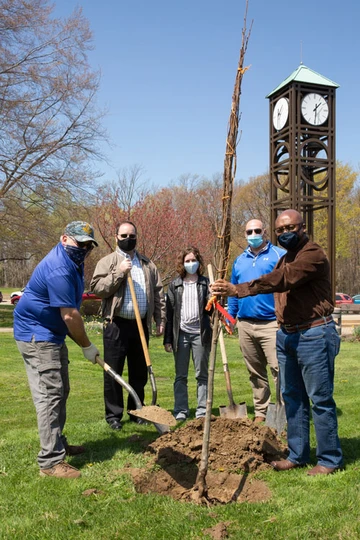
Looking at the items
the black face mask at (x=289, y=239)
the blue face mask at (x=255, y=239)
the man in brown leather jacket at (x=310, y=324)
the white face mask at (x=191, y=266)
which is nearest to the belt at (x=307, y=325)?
the man in brown leather jacket at (x=310, y=324)

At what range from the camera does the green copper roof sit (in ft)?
43.9

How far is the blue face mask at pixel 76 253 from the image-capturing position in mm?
4199

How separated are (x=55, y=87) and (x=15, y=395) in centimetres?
1493

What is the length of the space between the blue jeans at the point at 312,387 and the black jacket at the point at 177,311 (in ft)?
5.68

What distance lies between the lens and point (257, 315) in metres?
5.57

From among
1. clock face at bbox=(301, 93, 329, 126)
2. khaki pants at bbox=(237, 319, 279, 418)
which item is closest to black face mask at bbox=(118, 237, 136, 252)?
khaki pants at bbox=(237, 319, 279, 418)

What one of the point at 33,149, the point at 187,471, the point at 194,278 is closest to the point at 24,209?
the point at 33,149

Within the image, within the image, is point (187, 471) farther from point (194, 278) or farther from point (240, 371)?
point (240, 371)

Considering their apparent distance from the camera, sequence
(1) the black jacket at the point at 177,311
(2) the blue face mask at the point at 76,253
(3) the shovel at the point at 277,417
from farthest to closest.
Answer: (1) the black jacket at the point at 177,311 → (3) the shovel at the point at 277,417 → (2) the blue face mask at the point at 76,253

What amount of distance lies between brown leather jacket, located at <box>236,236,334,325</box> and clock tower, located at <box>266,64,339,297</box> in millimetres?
9531

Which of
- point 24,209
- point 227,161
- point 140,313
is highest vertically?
point 24,209

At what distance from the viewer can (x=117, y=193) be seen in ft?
63.6

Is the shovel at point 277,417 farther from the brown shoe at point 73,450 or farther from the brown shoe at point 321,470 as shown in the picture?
the brown shoe at point 73,450

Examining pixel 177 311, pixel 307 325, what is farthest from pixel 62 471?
pixel 177 311
